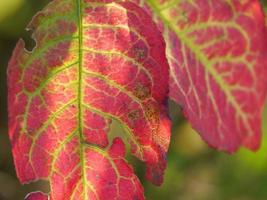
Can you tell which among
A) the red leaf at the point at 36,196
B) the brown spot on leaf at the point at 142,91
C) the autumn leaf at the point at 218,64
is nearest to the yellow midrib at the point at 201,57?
the autumn leaf at the point at 218,64

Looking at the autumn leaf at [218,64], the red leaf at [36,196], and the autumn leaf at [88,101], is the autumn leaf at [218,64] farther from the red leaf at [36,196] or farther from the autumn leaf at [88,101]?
the red leaf at [36,196]

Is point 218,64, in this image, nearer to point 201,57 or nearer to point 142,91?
point 201,57

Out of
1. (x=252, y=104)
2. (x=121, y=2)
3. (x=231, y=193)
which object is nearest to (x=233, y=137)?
(x=252, y=104)

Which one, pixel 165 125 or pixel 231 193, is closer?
pixel 165 125

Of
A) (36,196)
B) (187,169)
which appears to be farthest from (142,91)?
(187,169)

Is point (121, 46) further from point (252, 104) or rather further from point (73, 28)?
point (252, 104)

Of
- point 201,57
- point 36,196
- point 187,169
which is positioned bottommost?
point 187,169
